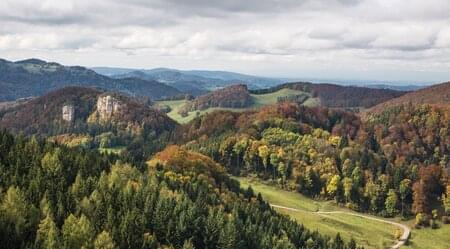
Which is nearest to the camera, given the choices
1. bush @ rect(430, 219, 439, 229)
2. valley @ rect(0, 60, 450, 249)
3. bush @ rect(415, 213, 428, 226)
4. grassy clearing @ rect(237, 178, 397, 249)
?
valley @ rect(0, 60, 450, 249)

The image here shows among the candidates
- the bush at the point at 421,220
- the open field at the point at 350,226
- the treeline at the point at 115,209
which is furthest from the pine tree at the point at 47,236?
the bush at the point at 421,220

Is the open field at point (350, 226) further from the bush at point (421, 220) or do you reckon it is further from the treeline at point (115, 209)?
the treeline at point (115, 209)

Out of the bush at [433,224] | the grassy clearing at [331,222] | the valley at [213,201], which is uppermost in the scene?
the valley at [213,201]

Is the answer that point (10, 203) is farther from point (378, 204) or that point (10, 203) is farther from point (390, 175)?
point (390, 175)

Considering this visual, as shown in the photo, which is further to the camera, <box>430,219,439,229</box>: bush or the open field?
<box>430,219,439,229</box>: bush

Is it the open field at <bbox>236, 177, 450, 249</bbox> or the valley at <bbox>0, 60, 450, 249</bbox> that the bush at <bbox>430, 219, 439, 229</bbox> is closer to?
the valley at <bbox>0, 60, 450, 249</bbox>

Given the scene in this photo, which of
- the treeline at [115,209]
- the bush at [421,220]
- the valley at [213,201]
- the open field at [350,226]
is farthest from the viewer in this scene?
the bush at [421,220]

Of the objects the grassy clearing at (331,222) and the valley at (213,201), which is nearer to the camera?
the valley at (213,201)

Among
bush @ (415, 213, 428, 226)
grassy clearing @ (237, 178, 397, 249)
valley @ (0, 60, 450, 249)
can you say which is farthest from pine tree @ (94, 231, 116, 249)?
bush @ (415, 213, 428, 226)
